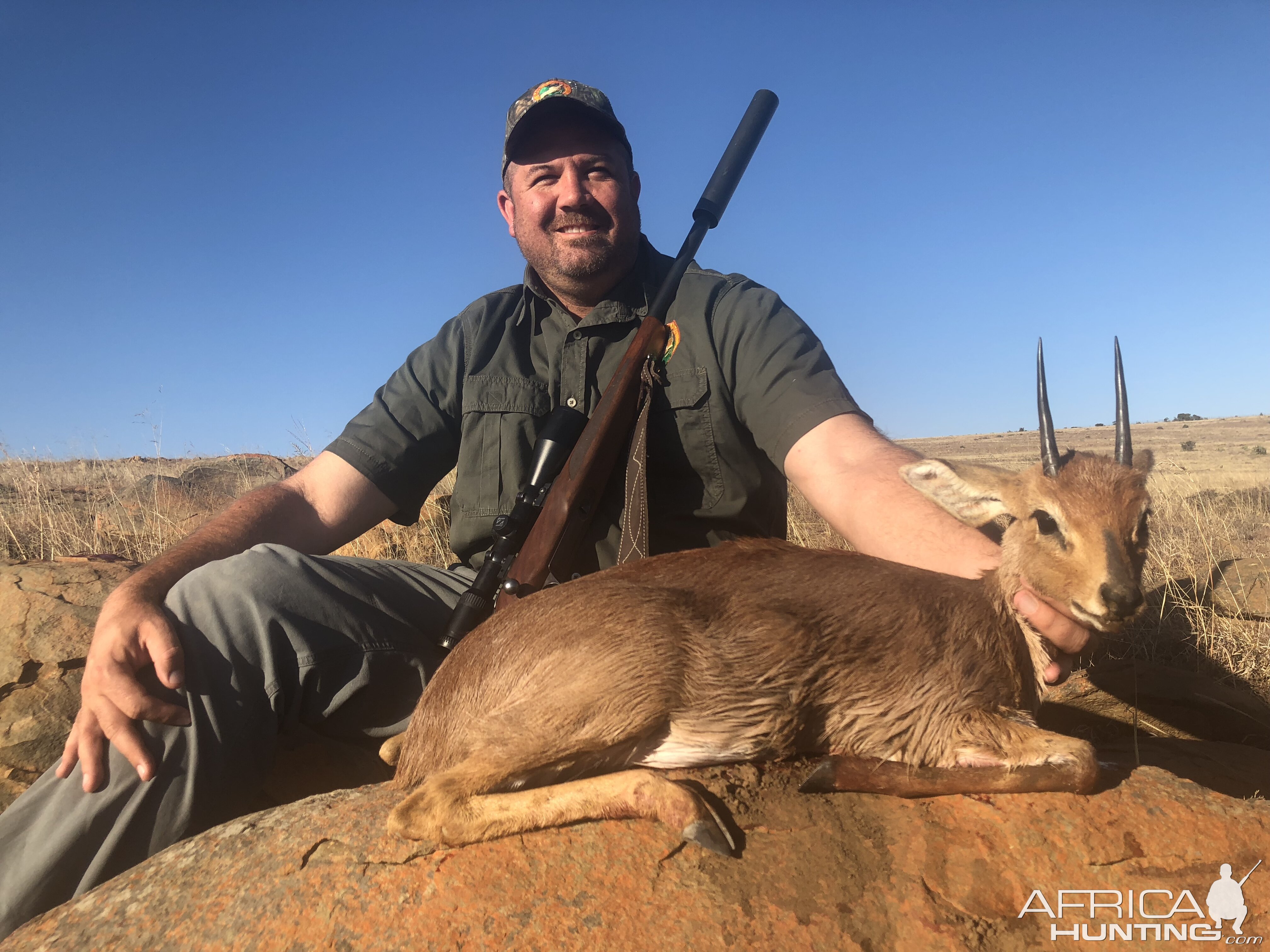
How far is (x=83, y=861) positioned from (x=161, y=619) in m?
0.91

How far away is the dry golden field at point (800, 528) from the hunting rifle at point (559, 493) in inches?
68.4

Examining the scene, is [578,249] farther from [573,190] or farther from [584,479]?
[584,479]

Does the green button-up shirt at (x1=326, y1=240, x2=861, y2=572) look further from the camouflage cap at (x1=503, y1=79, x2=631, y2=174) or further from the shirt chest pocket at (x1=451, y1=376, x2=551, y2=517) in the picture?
the camouflage cap at (x1=503, y1=79, x2=631, y2=174)

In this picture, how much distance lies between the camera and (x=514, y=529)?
3.99 meters

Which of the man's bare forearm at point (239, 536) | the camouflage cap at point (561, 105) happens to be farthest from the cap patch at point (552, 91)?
the man's bare forearm at point (239, 536)

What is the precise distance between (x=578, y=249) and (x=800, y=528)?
4.72 meters

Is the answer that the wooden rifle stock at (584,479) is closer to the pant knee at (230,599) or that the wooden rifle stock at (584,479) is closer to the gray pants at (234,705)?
the gray pants at (234,705)

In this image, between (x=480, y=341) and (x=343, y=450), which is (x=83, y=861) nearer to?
(x=343, y=450)

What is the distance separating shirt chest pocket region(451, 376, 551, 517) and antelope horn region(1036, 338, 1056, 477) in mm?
2762

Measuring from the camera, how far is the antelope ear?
3.27 metres

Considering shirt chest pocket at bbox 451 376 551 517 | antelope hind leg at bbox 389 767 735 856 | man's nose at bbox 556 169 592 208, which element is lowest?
antelope hind leg at bbox 389 767 735 856

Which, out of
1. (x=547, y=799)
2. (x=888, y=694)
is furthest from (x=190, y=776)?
(x=888, y=694)

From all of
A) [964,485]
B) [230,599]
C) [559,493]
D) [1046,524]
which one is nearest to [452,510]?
[559,493]

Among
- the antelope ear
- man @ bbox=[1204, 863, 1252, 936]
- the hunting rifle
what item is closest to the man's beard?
the hunting rifle
